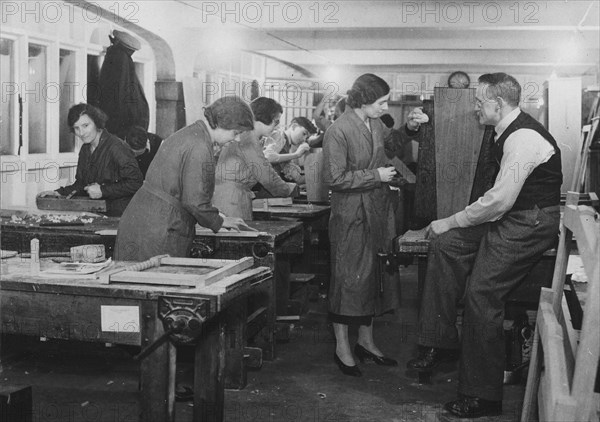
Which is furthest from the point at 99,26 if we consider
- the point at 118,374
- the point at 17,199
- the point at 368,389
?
the point at 368,389

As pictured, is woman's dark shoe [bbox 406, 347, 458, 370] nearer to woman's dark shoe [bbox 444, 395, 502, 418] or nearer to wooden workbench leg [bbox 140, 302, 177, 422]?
Result: woman's dark shoe [bbox 444, 395, 502, 418]

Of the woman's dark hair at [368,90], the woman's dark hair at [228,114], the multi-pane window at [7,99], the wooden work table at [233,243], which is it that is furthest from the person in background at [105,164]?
the multi-pane window at [7,99]

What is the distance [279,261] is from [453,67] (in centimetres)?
1493

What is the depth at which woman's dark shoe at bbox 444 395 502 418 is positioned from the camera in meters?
4.46

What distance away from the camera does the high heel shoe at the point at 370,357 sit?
18.3ft

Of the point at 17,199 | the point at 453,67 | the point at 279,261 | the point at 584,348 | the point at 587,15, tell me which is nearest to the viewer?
the point at 584,348

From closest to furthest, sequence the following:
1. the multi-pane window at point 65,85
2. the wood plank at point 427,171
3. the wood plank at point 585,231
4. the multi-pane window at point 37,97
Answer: the wood plank at point 585,231 < the wood plank at point 427,171 < the multi-pane window at point 37,97 < the multi-pane window at point 65,85

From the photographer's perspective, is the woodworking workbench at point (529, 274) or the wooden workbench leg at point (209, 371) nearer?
the wooden workbench leg at point (209, 371)

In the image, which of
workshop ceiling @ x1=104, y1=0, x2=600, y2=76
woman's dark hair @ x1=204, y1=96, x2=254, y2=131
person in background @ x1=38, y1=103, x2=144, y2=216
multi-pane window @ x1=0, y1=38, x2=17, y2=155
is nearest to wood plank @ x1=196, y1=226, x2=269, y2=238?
woman's dark hair @ x1=204, y1=96, x2=254, y2=131

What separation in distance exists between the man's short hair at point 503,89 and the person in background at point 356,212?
987 millimetres

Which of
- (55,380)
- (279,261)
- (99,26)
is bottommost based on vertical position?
(55,380)

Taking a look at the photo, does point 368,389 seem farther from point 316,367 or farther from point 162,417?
point 162,417

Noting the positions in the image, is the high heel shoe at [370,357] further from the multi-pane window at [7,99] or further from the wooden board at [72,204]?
the multi-pane window at [7,99]

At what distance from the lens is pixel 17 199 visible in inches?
309
